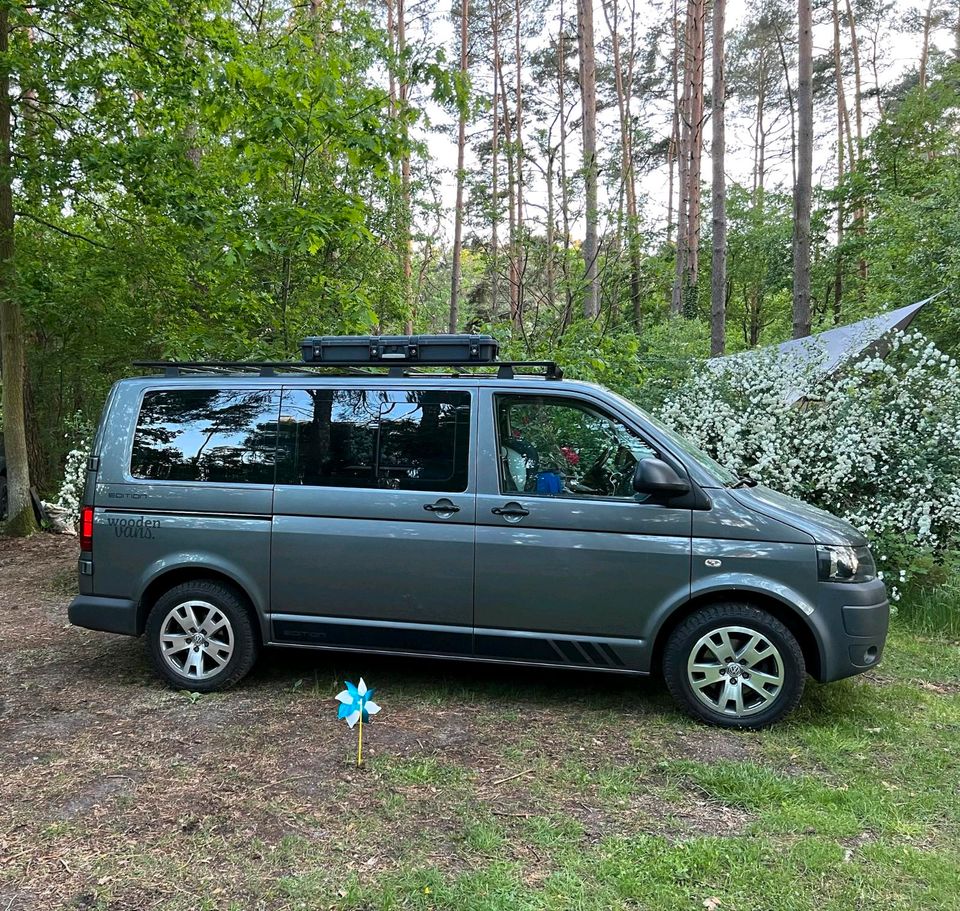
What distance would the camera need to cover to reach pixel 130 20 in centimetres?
757

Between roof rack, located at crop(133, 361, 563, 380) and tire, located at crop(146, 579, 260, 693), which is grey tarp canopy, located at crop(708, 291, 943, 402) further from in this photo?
tire, located at crop(146, 579, 260, 693)

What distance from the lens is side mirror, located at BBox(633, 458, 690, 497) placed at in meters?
3.79

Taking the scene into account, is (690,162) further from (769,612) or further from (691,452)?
(769,612)

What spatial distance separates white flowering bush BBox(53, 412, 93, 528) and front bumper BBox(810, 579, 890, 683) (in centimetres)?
757

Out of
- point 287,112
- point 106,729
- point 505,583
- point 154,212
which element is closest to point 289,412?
point 505,583

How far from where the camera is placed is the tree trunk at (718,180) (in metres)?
12.5

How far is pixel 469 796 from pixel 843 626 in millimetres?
2164

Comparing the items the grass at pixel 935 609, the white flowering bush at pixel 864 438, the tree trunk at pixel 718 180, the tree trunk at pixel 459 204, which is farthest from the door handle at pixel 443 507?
the tree trunk at pixel 459 204

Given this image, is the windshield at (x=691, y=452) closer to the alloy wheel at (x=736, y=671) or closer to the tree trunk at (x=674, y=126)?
the alloy wheel at (x=736, y=671)

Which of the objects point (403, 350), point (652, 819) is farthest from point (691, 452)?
point (652, 819)

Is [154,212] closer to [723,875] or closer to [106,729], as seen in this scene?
[106,729]

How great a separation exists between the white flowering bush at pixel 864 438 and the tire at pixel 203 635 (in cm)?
454

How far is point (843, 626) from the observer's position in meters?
3.74

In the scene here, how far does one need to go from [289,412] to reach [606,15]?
76.3 ft
